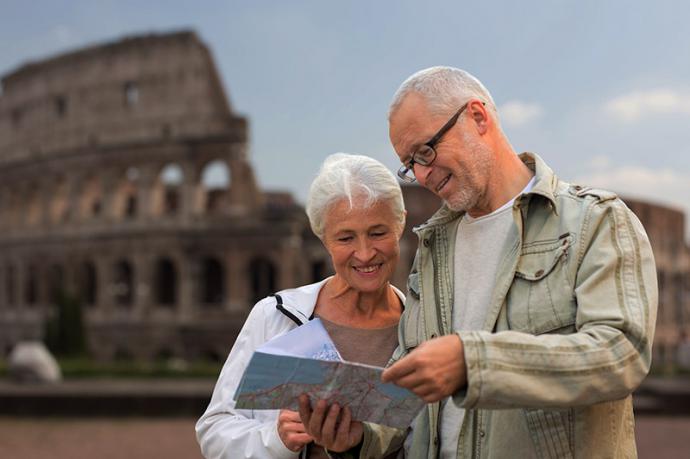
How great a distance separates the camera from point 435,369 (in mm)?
1816

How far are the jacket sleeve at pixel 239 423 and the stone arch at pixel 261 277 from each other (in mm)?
24316

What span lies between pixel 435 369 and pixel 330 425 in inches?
22.6

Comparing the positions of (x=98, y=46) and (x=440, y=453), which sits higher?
(x=98, y=46)

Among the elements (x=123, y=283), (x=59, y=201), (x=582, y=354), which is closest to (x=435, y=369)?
(x=582, y=354)

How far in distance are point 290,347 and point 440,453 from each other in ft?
1.84

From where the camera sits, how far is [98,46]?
1161 inches

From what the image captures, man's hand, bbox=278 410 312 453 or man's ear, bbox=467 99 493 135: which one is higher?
man's ear, bbox=467 99 493 135

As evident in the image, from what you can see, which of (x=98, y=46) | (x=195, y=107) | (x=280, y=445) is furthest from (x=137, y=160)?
(x=280, y=445)

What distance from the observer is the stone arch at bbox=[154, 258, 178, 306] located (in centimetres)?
2823

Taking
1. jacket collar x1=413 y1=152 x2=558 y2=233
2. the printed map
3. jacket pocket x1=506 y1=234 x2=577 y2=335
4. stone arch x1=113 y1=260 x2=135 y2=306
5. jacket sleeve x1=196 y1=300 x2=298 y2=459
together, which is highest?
jacket collar x1=413 y1=152 x2=558 y2=233

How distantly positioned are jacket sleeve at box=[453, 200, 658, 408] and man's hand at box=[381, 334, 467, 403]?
26 mm

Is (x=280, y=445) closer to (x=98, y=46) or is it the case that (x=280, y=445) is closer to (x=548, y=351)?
(x=548, y=351)

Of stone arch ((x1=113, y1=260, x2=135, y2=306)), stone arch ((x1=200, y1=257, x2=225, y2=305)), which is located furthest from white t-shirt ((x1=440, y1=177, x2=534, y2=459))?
stone arch ((x1=113, y1=260, x2=135, y2=306))

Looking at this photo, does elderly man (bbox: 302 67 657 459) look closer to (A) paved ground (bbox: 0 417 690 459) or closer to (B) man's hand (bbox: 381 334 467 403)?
(B) man's hand (bbox: 381 334 467 403)
